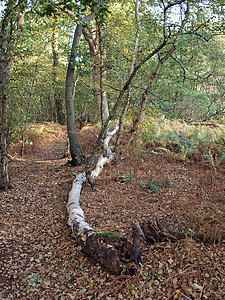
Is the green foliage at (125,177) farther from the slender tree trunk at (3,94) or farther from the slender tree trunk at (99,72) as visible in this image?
the slender tree trunk at (3,94)

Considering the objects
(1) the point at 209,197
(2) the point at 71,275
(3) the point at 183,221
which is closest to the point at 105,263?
(2) the point at 71,275

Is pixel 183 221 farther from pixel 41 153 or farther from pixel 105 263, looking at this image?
pixel 41 153

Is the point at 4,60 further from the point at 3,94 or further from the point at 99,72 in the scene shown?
the point at 99,72

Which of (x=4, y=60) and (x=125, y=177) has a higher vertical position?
(x=4, y=60)

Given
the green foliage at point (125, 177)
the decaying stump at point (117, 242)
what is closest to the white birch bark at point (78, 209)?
the decaying stump at point (117, 242)

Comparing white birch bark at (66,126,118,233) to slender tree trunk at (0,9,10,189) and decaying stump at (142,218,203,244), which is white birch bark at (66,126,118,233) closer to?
decaying stump at (142,218,203,244)

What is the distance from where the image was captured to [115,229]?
11.0 feet

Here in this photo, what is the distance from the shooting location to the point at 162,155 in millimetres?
7254

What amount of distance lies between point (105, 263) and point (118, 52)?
19.0 ft

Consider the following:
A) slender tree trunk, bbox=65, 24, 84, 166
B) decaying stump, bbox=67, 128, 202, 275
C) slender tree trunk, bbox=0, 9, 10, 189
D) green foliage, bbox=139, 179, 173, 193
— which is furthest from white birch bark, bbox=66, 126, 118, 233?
slender tree trunk, bbox=0, 9, 10, 189

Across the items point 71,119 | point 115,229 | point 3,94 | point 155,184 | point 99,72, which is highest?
point 99,72

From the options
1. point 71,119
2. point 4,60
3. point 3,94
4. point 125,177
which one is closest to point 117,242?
point 125,177

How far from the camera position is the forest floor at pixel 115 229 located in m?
2.35

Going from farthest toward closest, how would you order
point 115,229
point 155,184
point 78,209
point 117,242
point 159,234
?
point 155,184
point 78,209
point 115,229
point 159,234
point 117,242
